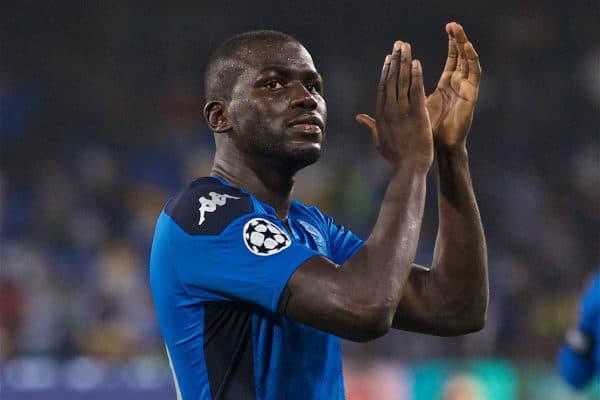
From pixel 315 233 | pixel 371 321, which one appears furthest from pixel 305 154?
pixel 371 321

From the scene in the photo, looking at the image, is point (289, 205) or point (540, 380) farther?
point (540, 380)

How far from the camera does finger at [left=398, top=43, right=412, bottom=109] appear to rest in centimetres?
303

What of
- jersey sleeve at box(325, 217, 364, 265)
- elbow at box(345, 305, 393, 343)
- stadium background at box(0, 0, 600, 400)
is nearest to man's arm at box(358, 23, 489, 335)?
jersey sleeve at box(325, 217, 364, 265)

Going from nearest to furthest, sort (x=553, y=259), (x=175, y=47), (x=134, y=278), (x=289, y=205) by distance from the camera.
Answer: (x=289, y=205) → (x=134, y=278) → (x=553, y=259) → (x=175, y=47)

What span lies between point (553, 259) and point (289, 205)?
8.06 meters

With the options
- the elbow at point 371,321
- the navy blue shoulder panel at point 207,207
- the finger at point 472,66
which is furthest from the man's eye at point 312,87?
the elbow at point 371,321

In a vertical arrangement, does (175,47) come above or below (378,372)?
above

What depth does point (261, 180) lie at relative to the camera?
3271 millimetres

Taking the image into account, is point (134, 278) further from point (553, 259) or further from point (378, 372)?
point (553, 259)

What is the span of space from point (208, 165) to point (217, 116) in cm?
812

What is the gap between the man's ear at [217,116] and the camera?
331cm

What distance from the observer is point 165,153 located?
38.0 feet

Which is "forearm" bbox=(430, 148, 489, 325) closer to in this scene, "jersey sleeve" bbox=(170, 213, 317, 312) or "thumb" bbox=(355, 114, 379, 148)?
"thumb" bbox=(355, 114, 379, 148)

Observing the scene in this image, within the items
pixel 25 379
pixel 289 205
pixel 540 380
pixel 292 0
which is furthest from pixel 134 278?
pixel 289 205
